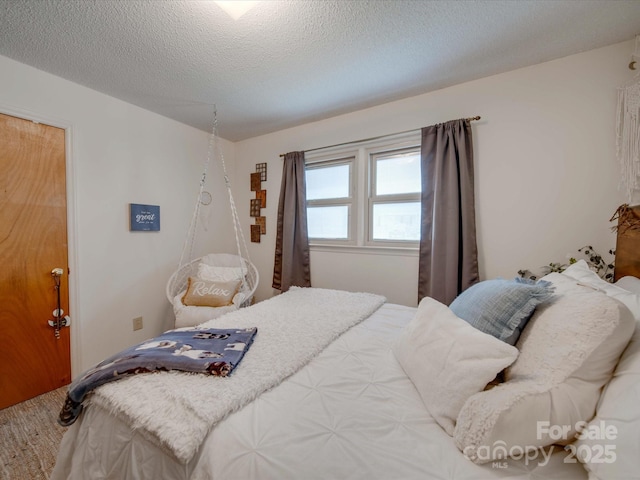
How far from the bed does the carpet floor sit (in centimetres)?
67

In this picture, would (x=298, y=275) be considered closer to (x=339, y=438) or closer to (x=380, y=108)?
(x=380, y=108)

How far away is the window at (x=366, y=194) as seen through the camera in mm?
2527

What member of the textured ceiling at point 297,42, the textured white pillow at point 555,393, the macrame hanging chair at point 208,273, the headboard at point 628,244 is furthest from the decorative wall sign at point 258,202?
A: the headboard at point 628,244

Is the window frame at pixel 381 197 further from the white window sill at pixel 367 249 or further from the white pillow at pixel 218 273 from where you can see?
the white pillow at pixel 218 273

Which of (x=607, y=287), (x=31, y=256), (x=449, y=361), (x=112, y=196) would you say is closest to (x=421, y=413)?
(x=449, y=361)

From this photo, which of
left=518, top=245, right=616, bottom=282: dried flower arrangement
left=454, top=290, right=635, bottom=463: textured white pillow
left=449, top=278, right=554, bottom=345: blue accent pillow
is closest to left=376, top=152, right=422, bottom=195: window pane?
left=518, top=245, right=616, bottom=282: dried flower arrangement

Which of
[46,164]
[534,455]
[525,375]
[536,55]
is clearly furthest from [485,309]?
[46,164]

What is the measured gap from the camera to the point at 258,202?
338cm

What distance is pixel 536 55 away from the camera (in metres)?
1.82

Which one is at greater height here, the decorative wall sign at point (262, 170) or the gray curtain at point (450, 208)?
the decorative wall sign at point (262, 170)

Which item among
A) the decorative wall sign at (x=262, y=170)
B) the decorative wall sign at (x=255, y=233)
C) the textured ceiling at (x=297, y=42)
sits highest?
the textured ceiling at (x=297, y=42)

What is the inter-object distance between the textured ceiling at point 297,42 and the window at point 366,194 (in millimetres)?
549
